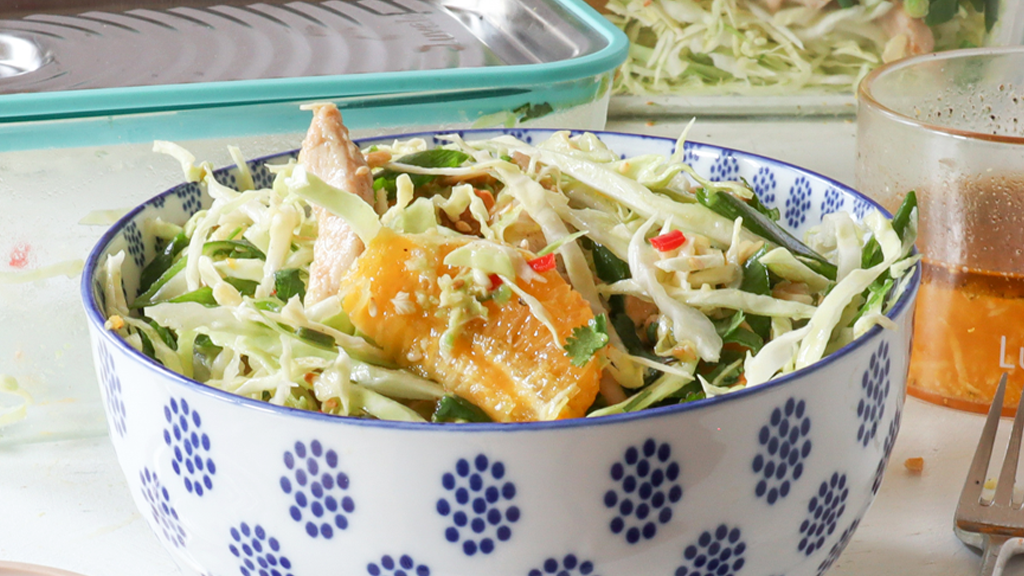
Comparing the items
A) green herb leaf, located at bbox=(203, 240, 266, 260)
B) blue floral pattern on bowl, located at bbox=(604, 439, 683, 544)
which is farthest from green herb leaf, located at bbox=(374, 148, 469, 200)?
blue floral pattern on bowl, located at bbox=(604, 439, 683, 544)

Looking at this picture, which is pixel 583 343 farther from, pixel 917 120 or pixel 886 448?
pixel 917 120

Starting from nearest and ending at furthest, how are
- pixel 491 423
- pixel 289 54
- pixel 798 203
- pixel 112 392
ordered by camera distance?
1. pixel 491 423
2. pixel 112 392
3. pixel 798 203
4. pixel 289 54

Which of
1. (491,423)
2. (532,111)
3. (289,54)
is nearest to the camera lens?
(491,423)

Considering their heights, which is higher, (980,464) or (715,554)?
(715,554)

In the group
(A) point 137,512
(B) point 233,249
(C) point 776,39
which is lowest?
(A) point 137,512

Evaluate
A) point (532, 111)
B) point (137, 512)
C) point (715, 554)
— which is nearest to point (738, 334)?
point (715, 554)

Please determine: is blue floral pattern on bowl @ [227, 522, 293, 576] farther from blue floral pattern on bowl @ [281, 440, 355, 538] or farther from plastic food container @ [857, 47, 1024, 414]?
plastic food container @ [857, 47, 1024, 414]

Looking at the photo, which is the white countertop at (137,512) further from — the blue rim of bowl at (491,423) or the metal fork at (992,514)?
the blue rim of bowl at (491,423)

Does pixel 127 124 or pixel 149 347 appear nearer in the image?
pixel 149 347
